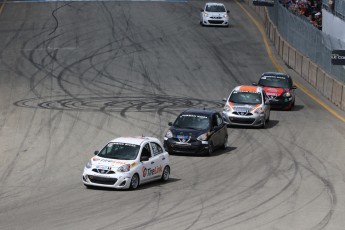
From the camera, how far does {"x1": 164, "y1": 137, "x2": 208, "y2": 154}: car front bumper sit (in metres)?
31.6

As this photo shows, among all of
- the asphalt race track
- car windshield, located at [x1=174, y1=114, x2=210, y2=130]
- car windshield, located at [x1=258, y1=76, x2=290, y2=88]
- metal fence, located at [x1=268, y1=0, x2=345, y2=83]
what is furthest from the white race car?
metal fence, located at [x1=268, y1=0, x2=345, y2=83]

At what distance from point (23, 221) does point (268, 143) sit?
48.8 ft

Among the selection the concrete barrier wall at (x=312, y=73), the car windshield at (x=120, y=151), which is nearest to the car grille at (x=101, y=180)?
the car windshield at (x=120, y=151)

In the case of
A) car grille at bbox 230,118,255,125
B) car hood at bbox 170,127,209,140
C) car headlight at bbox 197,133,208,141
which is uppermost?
car hood at bbox 170,127,209,140

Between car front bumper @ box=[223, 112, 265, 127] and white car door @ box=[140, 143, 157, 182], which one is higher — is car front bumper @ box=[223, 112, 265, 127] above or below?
below

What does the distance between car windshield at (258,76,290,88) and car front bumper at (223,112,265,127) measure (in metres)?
6.36

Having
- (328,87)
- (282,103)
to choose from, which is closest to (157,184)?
(282,103)

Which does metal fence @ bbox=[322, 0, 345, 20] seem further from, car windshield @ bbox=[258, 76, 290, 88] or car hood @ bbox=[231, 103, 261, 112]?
car hood @ bbox=[231, 103, 261, 112]

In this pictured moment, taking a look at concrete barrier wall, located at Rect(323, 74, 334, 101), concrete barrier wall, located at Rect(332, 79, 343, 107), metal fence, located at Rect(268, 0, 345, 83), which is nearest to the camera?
concrete barrier wall, located at Rect(332, 79, 343, 107)

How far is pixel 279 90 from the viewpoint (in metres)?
43.0

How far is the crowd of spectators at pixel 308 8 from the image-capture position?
189 ft

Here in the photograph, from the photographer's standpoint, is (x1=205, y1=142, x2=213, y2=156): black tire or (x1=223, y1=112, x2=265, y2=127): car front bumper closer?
(x1=205, y1=142, x2=213, y2=156): black tire

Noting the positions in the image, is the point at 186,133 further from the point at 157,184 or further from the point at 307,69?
the point at 307,69

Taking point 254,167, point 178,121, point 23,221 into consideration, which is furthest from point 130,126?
point 23,221
